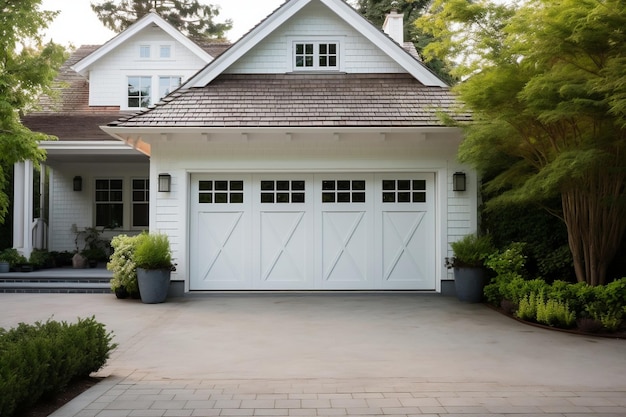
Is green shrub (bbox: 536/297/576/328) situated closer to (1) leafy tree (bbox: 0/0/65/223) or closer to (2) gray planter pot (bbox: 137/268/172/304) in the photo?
(2) gray planter pot (bbox: 137/268/172/304)

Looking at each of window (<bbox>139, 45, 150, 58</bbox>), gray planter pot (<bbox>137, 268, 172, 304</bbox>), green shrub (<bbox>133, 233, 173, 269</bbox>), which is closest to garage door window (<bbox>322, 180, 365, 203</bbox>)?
green shrub (<bbox>133, 233, 173, 269</bbox>)

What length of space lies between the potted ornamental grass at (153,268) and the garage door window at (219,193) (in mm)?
1420

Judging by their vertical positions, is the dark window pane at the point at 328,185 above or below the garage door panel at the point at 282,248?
above

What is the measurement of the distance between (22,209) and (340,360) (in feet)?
38.6

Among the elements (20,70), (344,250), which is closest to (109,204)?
(344,250)

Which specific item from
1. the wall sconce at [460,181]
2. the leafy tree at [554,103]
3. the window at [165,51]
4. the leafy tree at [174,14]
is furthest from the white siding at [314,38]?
the leafy tree at [174,14]

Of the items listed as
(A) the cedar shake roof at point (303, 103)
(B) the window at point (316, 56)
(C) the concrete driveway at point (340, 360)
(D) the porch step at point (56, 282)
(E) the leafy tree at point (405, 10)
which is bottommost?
(C) the concrete driveway at point (340, 360)

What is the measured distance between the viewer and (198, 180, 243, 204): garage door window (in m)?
12.2

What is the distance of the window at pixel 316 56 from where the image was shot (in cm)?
1324

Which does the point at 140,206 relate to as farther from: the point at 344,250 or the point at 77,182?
the point at 344,250

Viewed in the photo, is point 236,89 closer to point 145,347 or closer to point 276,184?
point 276,184

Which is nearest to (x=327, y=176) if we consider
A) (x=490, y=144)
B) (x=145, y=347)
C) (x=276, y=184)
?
(x=276, y=184)

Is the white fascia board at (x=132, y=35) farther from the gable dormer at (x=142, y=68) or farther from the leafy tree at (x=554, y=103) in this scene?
the leafy tree at (x=554, y=103)

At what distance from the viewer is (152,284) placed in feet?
36.1
